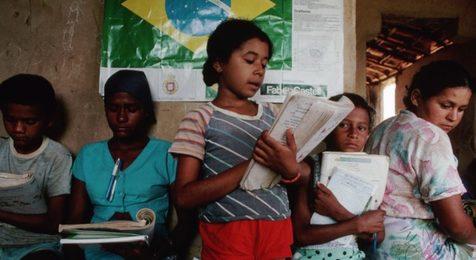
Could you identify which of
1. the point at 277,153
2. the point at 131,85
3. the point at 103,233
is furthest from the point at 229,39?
the point at 103,233

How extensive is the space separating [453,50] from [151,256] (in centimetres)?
607

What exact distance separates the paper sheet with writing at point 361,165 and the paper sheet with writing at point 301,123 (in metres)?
0.38

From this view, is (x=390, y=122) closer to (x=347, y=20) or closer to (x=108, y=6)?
(x=347, y=20)

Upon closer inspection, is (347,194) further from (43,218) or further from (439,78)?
(43,218)

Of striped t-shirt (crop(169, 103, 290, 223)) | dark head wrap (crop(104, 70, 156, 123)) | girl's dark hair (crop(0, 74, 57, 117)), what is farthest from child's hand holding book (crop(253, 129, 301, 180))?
girl's dark hair (crop(0, 74, 57, 117))

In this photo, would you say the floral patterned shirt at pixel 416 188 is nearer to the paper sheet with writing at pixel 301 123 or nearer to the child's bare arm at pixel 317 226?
the child's bare arm at pixel 317 226

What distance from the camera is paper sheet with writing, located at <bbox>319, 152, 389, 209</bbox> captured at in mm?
1932

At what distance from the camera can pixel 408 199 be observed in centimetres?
201

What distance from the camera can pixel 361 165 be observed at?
193 centimetres

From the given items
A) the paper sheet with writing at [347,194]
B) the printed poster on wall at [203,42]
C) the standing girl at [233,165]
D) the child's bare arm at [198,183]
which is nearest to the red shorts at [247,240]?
the standing girl at [233,165]

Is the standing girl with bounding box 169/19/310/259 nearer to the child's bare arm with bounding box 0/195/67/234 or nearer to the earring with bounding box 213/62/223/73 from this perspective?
the earring with bounding box 213/62/223/73

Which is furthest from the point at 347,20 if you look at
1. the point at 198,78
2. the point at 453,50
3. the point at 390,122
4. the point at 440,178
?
the point at 453,50

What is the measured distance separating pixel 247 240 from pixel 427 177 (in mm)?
870

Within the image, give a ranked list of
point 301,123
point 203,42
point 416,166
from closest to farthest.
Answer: point 301,123 < point 416,166 < point 203,42
